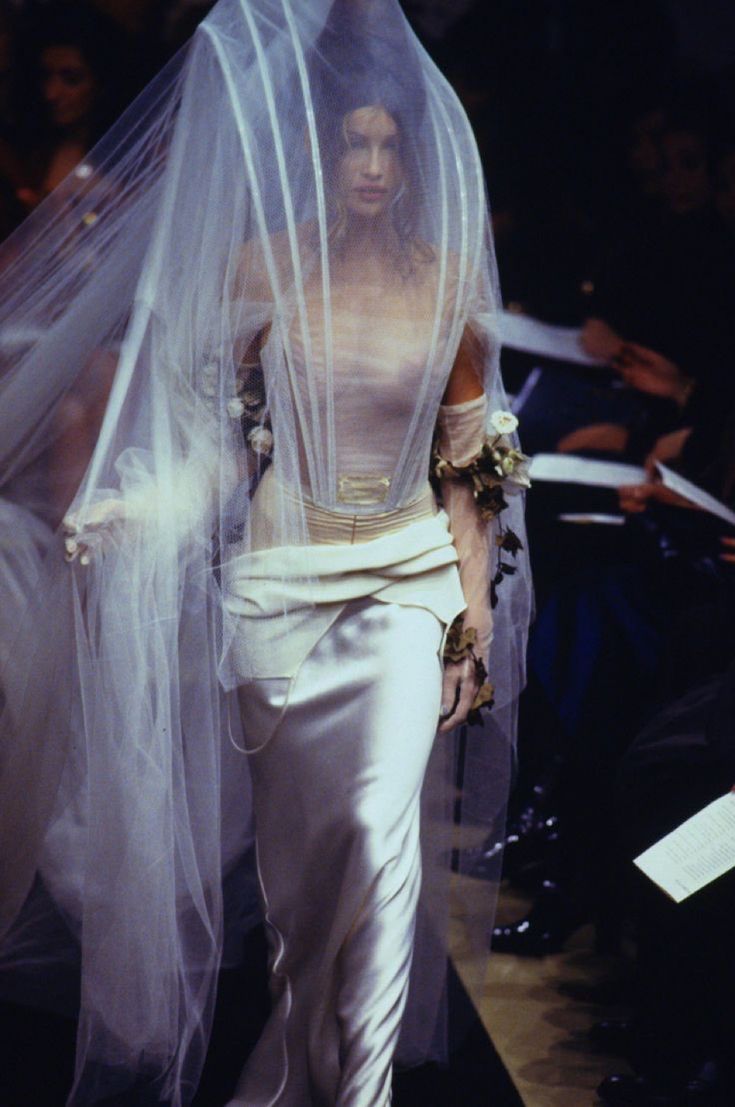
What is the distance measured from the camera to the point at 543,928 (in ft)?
12.9

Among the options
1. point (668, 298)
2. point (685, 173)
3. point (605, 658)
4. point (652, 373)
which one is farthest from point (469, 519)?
point (685, 173)

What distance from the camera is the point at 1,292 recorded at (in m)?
2.90

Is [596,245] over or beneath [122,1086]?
over

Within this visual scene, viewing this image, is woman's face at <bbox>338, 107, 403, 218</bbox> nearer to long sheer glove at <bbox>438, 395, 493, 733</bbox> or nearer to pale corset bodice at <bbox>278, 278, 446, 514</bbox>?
pale corset bodice at <bbox>278, 278, 446, 514</bbox>

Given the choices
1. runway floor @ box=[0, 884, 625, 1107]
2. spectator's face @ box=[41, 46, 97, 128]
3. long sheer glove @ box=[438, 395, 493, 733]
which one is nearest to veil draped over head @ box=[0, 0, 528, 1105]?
long sheer glove @ box=[438, 395, 493, 733]

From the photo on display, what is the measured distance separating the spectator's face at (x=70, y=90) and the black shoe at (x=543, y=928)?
8.47ft

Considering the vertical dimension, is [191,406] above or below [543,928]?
above

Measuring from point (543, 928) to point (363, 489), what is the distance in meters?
1.68

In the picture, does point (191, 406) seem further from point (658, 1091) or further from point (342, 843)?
point (658, 1091)

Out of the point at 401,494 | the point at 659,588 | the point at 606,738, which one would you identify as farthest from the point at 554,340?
the point at 401,494

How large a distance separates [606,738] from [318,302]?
1.68 metres

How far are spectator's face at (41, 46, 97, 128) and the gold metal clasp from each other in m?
2.10

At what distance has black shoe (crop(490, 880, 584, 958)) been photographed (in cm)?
392

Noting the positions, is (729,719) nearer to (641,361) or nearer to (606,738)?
(606,738)
